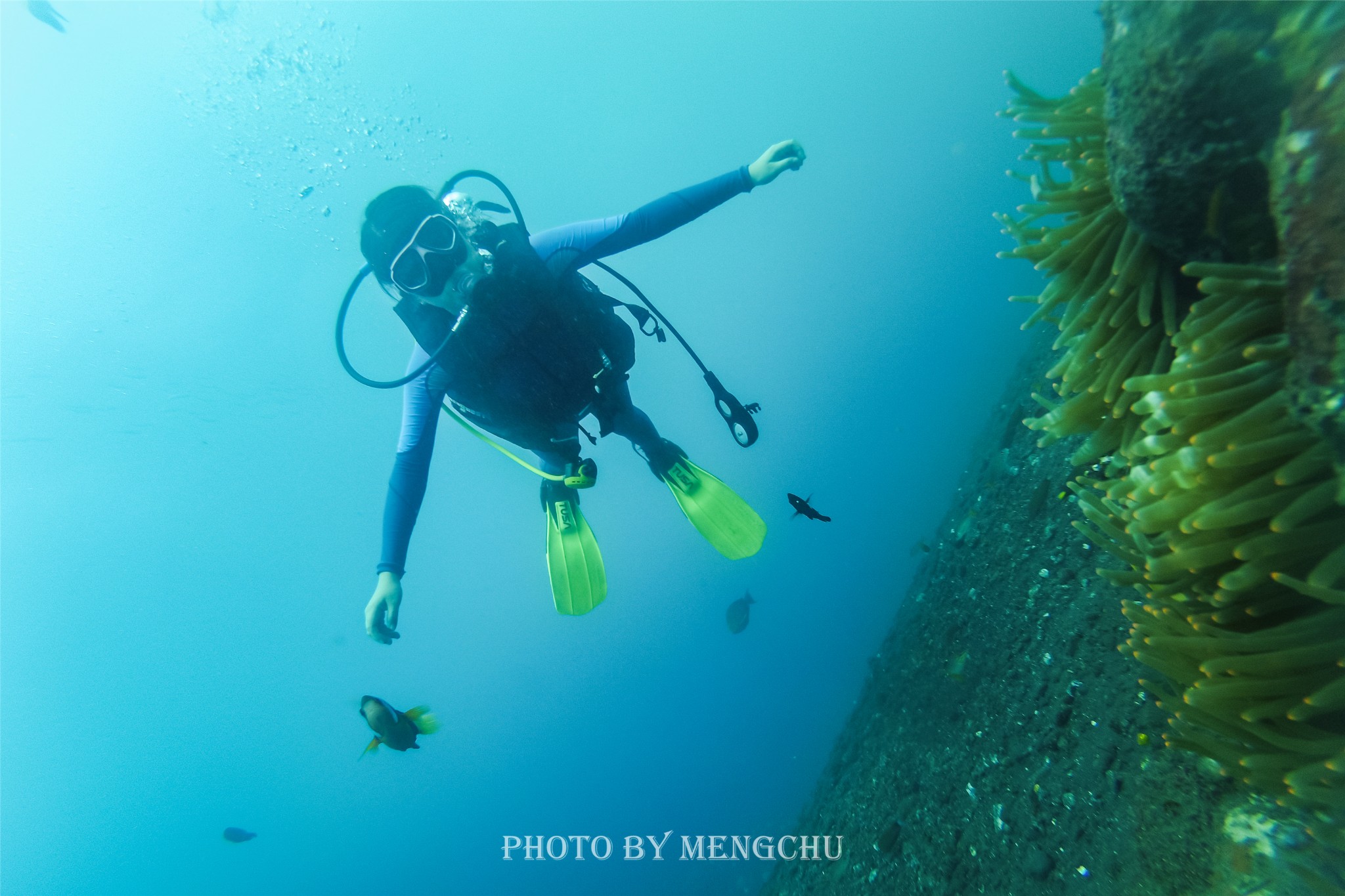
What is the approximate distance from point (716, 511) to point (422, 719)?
3.40 m

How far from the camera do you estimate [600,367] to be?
4.29 metres

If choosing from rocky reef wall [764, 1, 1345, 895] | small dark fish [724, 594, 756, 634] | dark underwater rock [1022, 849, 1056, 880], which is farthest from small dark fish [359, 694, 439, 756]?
small dark fish [724, 594, 756, 634]

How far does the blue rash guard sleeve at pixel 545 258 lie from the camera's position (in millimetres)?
3779

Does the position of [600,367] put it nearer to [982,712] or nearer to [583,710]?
[982,712]

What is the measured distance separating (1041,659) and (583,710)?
35016 millimetres

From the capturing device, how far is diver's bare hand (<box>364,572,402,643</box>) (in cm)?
355

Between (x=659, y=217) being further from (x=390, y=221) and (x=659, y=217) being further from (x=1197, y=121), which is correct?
(x=1197, y=121)

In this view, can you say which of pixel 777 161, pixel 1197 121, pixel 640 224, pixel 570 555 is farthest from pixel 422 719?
pixel 1197 121

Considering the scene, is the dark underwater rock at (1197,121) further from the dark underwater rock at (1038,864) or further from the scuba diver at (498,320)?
the dark underwater rock at (1038,864)

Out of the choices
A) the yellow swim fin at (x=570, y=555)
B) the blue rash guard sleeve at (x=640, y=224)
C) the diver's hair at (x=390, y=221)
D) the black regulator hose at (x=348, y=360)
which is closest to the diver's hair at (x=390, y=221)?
the diver's hair at (x=390, y=221)

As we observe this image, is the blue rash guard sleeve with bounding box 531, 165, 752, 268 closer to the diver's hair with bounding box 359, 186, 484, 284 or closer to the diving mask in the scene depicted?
the diving mask

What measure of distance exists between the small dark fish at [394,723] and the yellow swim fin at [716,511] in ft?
9.63

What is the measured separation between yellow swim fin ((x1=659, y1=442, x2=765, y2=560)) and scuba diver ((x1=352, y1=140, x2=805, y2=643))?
0.17 meters

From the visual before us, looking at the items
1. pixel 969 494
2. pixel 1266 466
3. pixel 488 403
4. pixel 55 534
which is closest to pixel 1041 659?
pixel 1266 466
